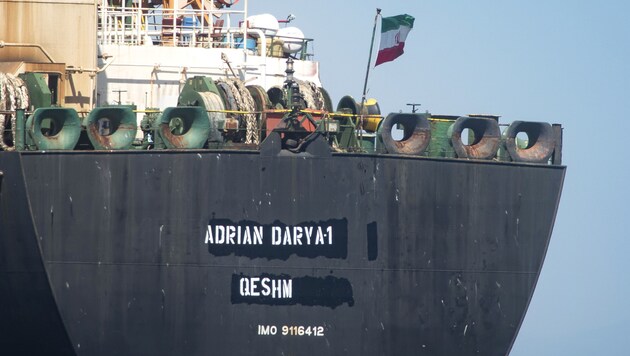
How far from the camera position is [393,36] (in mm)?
31391

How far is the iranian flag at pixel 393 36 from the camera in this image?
31328 mm

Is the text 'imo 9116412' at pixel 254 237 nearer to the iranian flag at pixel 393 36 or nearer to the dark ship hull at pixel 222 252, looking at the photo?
the dark ship hull at pixel 222 252

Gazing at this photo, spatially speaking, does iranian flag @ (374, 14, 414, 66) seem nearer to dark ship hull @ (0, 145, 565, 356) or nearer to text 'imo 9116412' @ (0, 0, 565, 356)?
text 'imo 9116412' @ (0, 0, 565, 356)

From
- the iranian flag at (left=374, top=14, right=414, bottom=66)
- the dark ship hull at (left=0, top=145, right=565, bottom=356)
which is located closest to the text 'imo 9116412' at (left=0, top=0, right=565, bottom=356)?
the dark ship hull at (left=0, top=145, right=565, bottom=356)

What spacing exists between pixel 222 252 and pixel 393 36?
6.00 metres

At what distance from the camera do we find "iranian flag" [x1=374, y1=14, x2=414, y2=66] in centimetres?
3133

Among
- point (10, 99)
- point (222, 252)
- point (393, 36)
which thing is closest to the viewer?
point (222, 252)

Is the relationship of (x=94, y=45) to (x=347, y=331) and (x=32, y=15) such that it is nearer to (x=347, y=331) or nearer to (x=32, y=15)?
(x=32, y=15)

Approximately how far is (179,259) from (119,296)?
1.33 meters

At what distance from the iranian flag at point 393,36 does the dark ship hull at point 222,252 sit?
3014 millimetres

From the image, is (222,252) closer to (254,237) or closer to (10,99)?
(254,237)

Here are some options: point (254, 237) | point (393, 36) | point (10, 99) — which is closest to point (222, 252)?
point (254, 237)

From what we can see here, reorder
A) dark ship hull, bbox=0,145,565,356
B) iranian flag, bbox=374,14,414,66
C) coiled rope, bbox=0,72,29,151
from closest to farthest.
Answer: dark ship hull, bbox=0,145,565,356 → coiled rope, bbox=0,72,29,151 → iranian flag, bbox=374,14,414,66

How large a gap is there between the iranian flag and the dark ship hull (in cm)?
301
